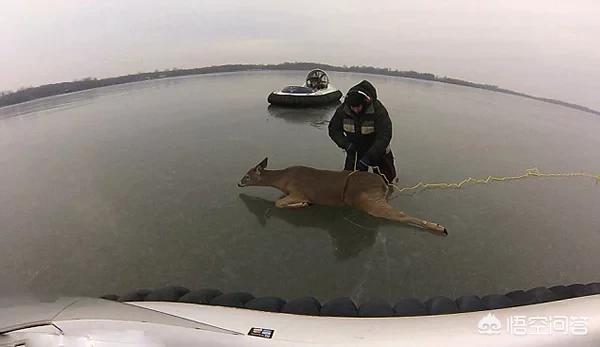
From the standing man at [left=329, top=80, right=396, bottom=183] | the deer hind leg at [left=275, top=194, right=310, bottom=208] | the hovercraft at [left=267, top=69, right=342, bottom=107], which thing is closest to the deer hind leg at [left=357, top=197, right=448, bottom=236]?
the deer hind leg at [left=275, top=194, right=310, bottom=208]

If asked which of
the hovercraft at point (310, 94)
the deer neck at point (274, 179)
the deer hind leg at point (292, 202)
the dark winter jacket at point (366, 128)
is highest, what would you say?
the hovercraft at point (310, 94)

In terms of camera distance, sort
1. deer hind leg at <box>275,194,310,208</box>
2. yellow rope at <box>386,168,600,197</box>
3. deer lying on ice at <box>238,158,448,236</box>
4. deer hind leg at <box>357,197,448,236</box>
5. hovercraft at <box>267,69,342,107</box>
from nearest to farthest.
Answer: deer hind leg at <box>357,197,448,236</box>, deer lying on ice at <box>238,158,448,236</box>, deer hind leg at <box>275,194,310,208</box>, yellow rope at <box>386,168,600,197</box>, hovercraft at <box>267,69,342,107</box>

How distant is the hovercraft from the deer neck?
447cm

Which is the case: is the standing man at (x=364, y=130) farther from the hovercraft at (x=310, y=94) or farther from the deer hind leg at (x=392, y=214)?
the hovercraft at (x=310, y=94)

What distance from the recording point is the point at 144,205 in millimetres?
3484

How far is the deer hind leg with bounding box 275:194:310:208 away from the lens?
3354mm

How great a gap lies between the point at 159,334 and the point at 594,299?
163 centimetres

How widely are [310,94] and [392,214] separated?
561cm

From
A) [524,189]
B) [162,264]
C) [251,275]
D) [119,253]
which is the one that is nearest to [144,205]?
[119,253]

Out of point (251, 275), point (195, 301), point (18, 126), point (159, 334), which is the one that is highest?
point (18, 126)

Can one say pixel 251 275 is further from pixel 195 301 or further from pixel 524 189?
pixel 524 189

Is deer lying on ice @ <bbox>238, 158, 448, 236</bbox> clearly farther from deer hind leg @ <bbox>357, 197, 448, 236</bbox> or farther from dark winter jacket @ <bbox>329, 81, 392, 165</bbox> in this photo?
dark winter jacket @ <bbox>329, 81, 392, 165</bbox>

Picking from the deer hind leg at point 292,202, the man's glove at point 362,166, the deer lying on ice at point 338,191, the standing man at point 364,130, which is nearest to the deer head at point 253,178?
the deer lying on ice at point 338,191

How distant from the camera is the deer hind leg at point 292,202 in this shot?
3.35m
